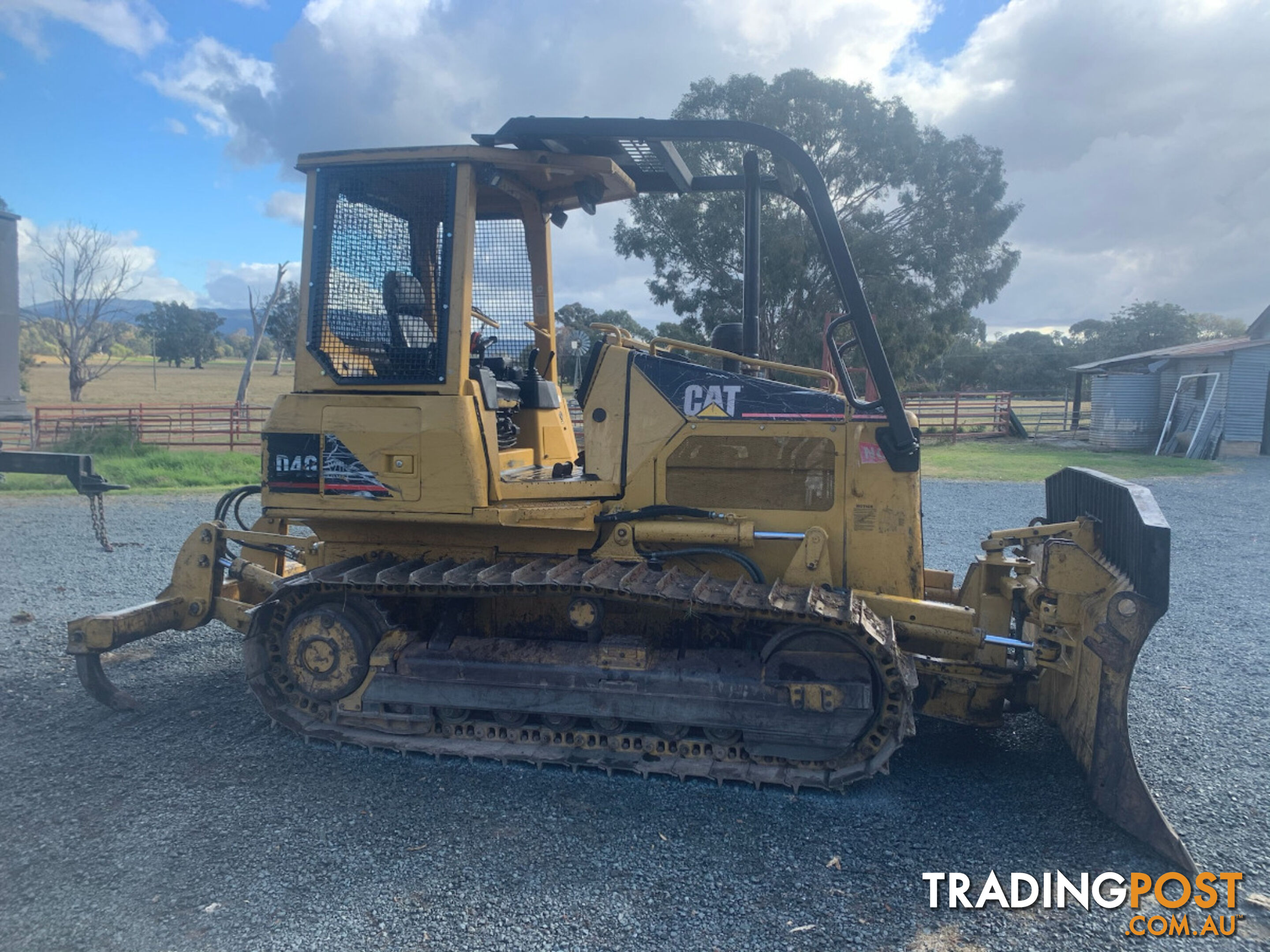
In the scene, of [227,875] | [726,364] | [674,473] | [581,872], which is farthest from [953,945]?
[726,364]

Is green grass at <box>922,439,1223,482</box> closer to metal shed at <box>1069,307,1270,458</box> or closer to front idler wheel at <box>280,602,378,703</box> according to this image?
metal shed at <box>1069,307,1270,458</box>

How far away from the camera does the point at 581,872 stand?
3.22 metres

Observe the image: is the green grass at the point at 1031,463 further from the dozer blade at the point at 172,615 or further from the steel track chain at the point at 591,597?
the dozer blade at the point at 172,615

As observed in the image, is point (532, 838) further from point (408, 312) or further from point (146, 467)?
point (146, 467)

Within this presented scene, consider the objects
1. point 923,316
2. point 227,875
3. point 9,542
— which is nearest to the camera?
point 227,875

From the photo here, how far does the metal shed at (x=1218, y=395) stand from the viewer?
2180 cm

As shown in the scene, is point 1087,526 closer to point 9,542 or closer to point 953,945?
point 953,945

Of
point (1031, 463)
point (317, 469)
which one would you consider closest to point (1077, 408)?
point (1031, 463)

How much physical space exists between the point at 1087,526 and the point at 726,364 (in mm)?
2258

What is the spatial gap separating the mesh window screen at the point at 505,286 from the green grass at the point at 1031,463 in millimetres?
13642

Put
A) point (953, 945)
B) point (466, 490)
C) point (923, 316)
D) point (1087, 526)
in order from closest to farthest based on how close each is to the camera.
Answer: point (953, 945) → point (466, 490) → point (1087, 526) → point (923, 316)

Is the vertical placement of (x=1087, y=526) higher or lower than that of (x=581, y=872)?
higher

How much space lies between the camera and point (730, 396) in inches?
167

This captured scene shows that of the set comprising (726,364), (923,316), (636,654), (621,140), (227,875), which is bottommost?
(227,875)
